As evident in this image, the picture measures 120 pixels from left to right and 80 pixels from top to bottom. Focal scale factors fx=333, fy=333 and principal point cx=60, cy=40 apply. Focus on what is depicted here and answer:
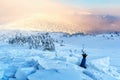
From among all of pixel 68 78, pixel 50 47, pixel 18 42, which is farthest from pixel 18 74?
pixel 18 42

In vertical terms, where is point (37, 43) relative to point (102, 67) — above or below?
above

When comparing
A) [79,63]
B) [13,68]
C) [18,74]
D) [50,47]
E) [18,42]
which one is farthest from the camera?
[18,42]

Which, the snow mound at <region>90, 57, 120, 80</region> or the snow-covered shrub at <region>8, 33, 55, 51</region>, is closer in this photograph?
the snow mound at <region>90, 57, 120, 80</region>

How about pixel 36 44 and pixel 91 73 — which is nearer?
pixel 91 73

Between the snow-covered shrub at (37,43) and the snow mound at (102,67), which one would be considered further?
the snow-covered shrub at (37,43)

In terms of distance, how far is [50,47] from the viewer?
109 ft

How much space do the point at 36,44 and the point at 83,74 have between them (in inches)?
680

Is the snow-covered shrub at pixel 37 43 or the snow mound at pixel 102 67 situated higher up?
the snow-covered shrub at pixel 37 43

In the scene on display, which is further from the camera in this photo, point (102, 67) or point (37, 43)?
point (37, 43)

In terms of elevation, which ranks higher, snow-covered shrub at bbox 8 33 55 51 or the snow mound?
snow-covered shrub at bbox 8 33 55 51

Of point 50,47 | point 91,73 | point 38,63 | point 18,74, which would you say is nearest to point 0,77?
point 18,74

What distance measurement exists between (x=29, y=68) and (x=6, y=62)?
10.9ft

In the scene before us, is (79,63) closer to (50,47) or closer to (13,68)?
(13,68)

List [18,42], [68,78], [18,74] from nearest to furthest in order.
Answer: [68,78] → [18,74] → [18,42]
